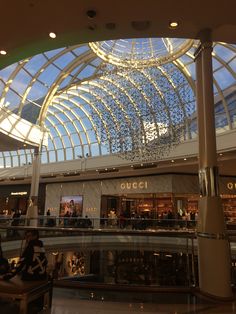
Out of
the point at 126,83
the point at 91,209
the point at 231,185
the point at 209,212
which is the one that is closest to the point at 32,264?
the point at 209,212

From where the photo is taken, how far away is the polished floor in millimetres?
3857

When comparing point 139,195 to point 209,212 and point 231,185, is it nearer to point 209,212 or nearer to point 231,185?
point 231,185

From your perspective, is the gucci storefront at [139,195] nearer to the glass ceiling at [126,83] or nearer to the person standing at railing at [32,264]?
the glass ceiling at [126,83]

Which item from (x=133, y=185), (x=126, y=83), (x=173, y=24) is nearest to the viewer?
(x=173, y=24)

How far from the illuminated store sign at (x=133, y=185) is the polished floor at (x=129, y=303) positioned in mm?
20317

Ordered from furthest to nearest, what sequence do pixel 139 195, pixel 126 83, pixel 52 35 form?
pixel 139 195
pixel 126 83
pixel 52 35

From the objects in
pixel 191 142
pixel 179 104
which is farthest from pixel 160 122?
pixel 191 142

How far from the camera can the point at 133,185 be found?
84.2 feet

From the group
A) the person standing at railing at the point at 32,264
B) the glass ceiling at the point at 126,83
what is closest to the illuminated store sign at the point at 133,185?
the glass ceiling at the point at 126,83

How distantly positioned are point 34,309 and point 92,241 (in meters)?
2.39

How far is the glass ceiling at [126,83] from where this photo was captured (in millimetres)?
12555

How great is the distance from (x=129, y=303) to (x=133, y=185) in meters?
21.5

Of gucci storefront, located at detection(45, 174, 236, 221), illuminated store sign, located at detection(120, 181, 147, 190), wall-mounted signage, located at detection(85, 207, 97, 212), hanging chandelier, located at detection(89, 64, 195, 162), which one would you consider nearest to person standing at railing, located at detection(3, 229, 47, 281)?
hanging chandelier, located at detection(89, 64, 195, 162)

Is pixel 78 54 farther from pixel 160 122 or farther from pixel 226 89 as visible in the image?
pixel 226 89
